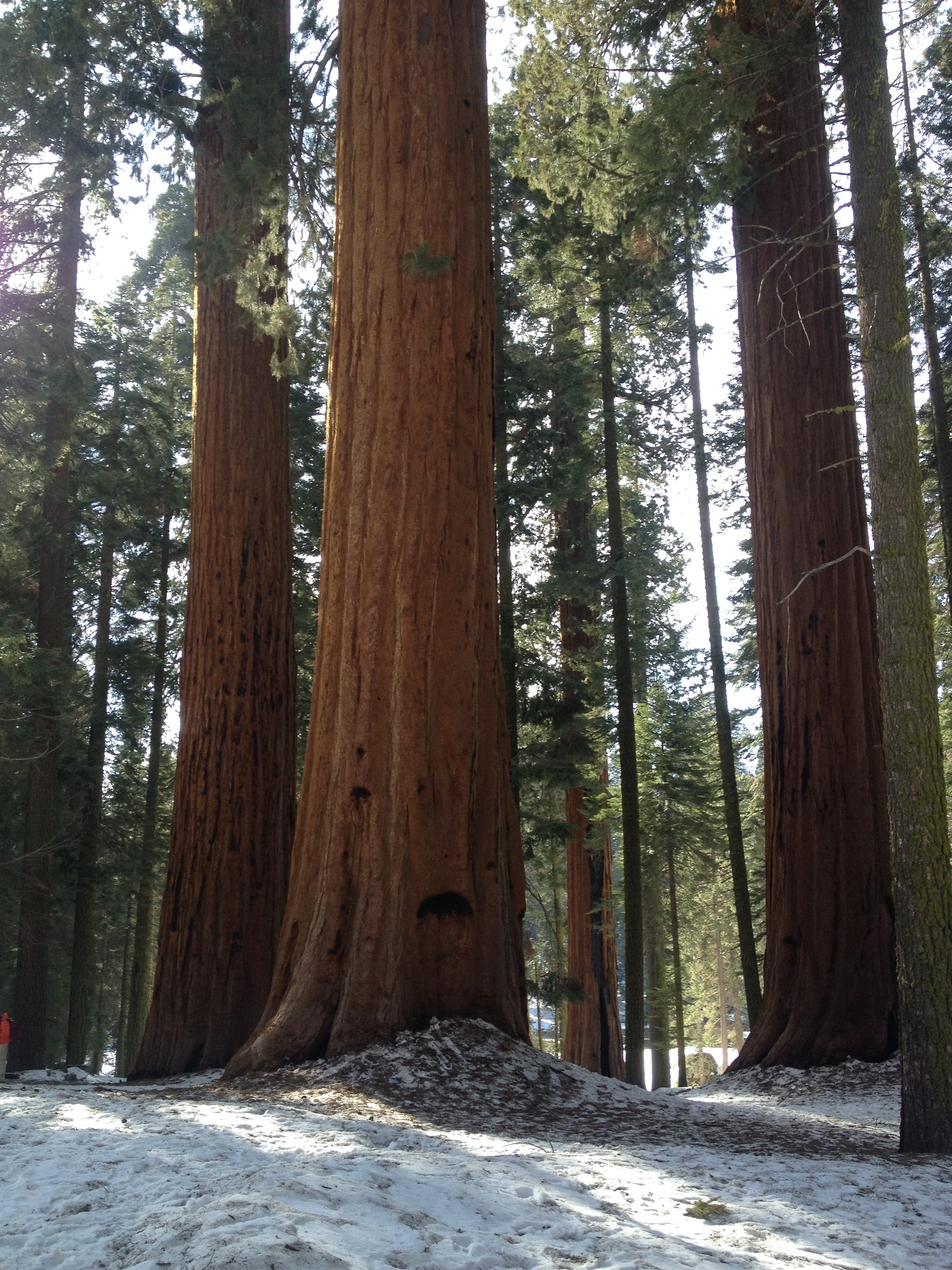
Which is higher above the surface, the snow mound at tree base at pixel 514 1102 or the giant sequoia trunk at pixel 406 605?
the giant sequoia trunk at pixel 406 605

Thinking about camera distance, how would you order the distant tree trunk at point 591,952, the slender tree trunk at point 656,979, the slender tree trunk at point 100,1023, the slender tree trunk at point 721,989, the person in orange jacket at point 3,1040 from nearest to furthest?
the person in orange jacket at point 3,1040 < the distant tree trunk at point 591,952 < the slender tree trunk at point 656,979 < the slender tree trunk at point 100,1023 < the slender tree trunk at point 721,989

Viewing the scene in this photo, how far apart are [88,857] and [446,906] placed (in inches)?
559

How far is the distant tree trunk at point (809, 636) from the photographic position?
7.97 meters

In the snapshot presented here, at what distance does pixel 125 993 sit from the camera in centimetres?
2930

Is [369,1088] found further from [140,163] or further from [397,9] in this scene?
[140,163]

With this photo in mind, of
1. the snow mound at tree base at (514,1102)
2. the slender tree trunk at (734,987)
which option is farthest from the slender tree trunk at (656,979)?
the slender tree trunk at (734,987)

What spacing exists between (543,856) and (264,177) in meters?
19.1

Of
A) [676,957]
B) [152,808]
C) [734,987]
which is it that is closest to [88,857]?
[152,808]

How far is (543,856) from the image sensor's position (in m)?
25.0

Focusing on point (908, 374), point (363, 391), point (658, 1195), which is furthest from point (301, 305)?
point (658, 1195)

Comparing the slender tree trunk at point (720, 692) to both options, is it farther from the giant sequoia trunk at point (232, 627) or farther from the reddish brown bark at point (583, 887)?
the giant sequoia trunk at point (232, 627)

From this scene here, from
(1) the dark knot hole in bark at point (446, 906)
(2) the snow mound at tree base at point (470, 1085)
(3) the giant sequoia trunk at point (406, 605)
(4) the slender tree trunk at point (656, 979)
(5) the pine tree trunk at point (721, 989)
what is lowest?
(5) the pine tree trunk at point (721, 989)

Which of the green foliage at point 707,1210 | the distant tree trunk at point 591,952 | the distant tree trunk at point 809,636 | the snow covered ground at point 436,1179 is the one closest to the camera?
the snow covered ground at point 436,1179

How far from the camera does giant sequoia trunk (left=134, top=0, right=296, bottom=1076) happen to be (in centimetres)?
848
